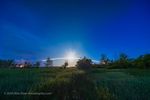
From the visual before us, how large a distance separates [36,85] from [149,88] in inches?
216

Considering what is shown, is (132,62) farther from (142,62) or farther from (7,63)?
(7,63)

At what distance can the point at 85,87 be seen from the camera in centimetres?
1034

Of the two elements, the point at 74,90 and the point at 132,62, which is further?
the point at 132,62

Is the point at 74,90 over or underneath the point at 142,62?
underneath

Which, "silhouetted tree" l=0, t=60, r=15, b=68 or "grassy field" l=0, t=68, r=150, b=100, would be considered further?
"silhouetted tree" l=0, t=60, r=15, b=68

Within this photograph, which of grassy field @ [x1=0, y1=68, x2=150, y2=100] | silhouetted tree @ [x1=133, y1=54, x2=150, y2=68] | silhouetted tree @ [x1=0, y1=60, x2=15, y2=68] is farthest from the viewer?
silhouetted tree @ [x1=133, y1=54, x2=150, y2=68]

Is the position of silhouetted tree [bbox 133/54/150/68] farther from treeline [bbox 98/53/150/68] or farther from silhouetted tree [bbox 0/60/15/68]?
silhouetted tree [bbox 0/60/15/68]

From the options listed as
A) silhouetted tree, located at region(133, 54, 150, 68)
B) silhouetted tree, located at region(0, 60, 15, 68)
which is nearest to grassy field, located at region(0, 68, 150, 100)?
silhouetted tree, located at region(0, 60, 15, 68)

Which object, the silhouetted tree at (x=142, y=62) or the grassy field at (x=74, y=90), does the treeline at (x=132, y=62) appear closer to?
the silhouetted tree at (x=142, y=62)

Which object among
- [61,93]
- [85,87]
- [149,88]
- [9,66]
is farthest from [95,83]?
[9,66]

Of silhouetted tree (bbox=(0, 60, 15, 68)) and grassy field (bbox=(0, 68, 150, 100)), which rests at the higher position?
silhouetted tree (bbox=(0, 60, 15, 68))

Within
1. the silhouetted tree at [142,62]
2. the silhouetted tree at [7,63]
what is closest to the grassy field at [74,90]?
the silhouetted tree at [7,63]

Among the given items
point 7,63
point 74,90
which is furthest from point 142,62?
point 74,90

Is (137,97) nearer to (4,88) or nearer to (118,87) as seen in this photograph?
(118,87)
